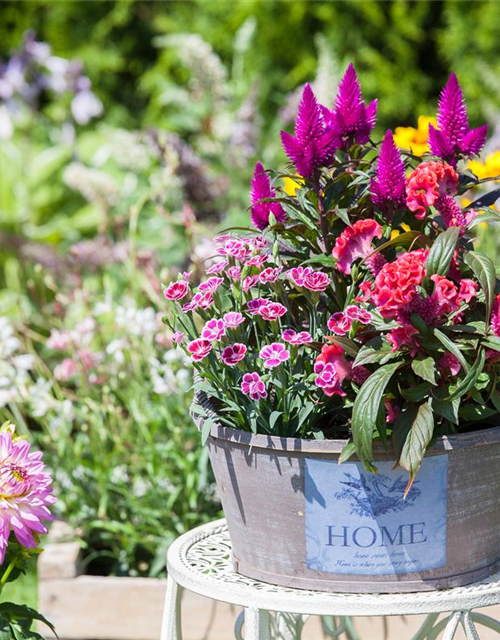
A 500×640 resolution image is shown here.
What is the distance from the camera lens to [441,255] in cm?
107

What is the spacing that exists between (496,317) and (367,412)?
0.21 m

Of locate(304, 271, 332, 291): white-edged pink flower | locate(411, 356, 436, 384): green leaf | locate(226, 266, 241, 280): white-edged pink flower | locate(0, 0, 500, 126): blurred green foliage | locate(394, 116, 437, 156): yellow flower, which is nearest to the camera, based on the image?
locate(411, 356, 436, 384): green leaf

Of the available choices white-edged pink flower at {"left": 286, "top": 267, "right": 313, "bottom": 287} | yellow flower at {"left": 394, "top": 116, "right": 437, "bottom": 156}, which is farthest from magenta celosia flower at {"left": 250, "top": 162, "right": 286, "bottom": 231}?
yellow flower at {"left": 394, "top": 116, "right": 437, "bottom": 156}

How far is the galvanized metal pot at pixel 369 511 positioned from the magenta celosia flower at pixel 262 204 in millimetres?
293

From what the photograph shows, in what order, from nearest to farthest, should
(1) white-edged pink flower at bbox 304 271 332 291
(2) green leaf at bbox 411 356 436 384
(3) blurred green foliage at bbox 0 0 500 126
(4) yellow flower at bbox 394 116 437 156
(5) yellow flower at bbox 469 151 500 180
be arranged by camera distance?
(2) green leaf at bbox 411 356 436 384 < (1) white-edged pink flower at bbox 304 271 332 291 < (4) yellow flower at bbox 394 116 437 156 < (5) yellow flower at bbox 469 151 500 180 < (3) blurred green foliage at bbox 0 0 500 126

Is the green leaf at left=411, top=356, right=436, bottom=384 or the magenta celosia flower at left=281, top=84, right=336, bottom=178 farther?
the magenta celosia flower at left=281, top=84, right=336, bottom=178

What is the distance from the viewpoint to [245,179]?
3.14 meters

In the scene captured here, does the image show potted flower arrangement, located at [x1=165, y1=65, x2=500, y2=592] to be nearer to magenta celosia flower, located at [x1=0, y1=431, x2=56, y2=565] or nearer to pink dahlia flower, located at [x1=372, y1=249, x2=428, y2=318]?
pink dahlia flower, located at [x1=372, y1=249, x2=428, y2=318]

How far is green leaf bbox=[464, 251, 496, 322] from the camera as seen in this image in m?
1.05

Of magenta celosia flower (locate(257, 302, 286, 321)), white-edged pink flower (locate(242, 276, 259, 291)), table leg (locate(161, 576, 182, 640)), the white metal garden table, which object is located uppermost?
white-edged pink flower (locate(242, 276, 259, 291))

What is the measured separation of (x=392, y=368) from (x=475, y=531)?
10.8 inches

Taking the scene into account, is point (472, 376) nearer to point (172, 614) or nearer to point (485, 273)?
point (485, 273)

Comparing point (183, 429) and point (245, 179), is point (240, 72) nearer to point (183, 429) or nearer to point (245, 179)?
point (245, 179)

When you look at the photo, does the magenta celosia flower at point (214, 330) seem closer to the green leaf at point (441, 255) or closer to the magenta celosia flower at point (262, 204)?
the magenta celosia flower at point (262, 204)
